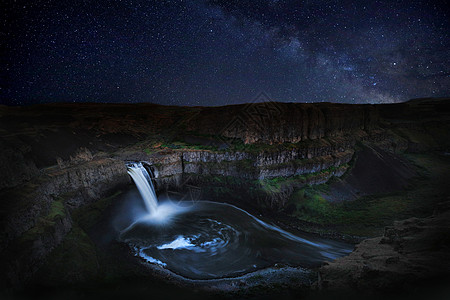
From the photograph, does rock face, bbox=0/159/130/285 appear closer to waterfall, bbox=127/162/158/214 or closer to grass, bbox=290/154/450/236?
waterfall, bbox=127/162/158/214

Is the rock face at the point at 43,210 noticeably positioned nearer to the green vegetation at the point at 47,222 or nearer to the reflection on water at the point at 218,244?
the green vegetation at the point at 47,222

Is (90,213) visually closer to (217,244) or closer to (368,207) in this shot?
(217,244)

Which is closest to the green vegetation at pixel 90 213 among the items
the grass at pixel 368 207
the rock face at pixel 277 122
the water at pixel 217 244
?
the water at pixel 217 244

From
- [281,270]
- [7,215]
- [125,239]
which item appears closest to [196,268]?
[281,270]

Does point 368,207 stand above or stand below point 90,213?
below

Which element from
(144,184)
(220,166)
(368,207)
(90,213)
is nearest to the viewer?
(90,213)

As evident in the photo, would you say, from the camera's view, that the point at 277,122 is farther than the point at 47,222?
Yes

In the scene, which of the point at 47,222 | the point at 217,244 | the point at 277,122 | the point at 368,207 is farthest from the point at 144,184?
the point at 368,207
